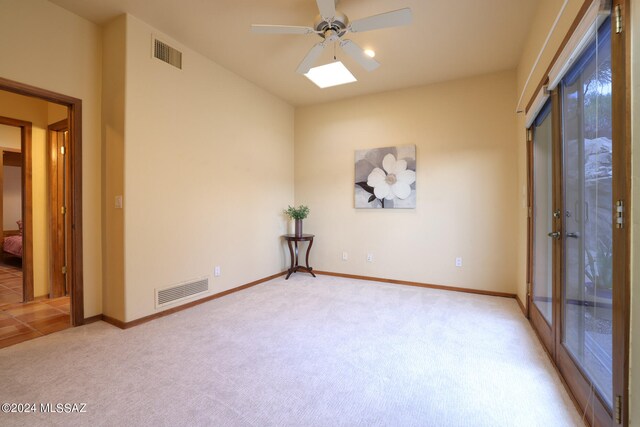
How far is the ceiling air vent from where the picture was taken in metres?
2.80

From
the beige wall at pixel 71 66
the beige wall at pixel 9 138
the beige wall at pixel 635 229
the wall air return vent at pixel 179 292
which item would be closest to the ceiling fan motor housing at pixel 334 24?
the beige wall at pixel 635 229

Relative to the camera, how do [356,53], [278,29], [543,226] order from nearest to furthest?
[278,29], [543,226], [356,53]

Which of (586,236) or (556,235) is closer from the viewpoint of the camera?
(586,236)

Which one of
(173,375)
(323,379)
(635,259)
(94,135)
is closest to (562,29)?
(635,259)

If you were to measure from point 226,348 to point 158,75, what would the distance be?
2.68m

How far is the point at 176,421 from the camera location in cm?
143

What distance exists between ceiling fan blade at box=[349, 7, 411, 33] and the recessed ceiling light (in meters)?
1.28

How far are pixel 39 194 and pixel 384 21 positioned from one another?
4.26 meters

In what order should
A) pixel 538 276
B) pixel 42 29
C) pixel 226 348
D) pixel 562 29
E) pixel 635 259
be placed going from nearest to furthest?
pixel 635 259 → pixel 562 29 → pixel 226 348 → pixel 42 29 → pixel 538 276

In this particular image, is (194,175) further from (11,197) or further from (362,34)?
(11,197)

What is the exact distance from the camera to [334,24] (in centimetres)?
225

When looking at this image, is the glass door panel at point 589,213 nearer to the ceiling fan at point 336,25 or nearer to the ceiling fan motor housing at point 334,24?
the ceiling fan at point 336,25

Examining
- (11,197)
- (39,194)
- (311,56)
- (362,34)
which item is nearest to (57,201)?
(39,194)

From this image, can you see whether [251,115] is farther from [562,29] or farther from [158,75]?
[562,29]
